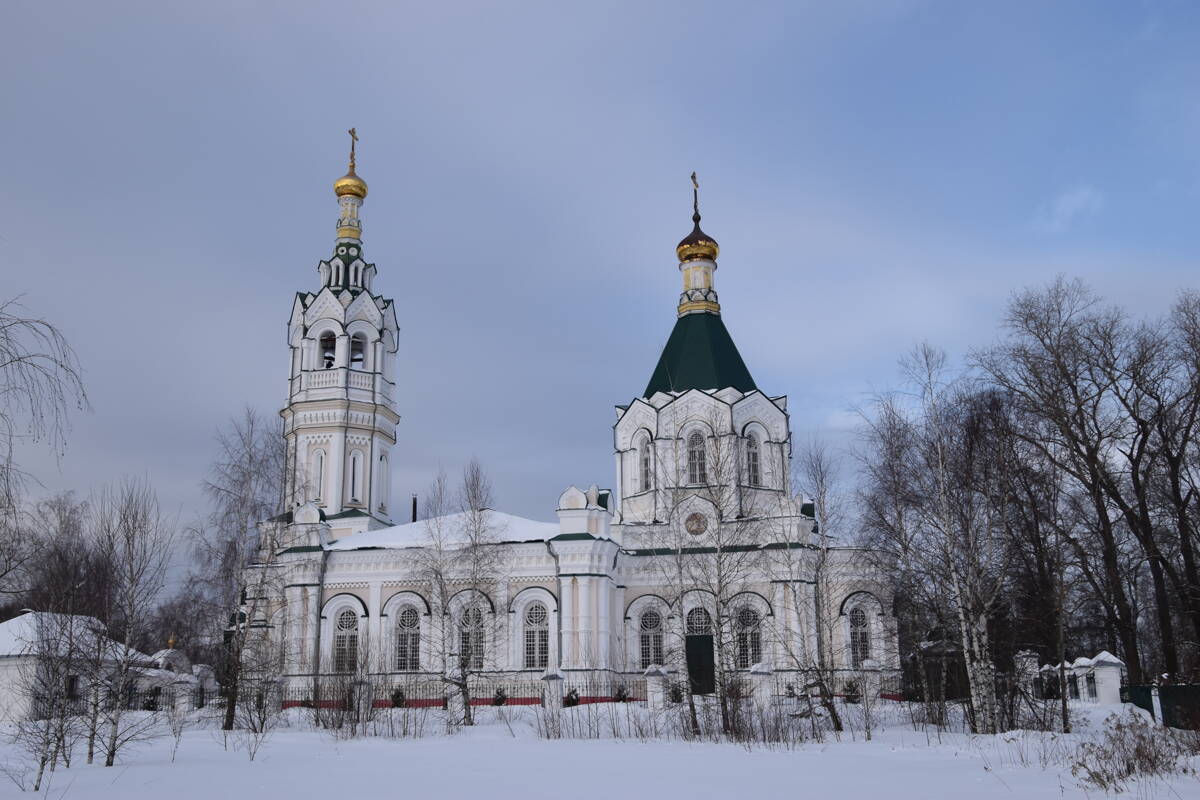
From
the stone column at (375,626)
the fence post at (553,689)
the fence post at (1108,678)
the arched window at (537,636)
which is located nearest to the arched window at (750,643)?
the arched window at (537,636)

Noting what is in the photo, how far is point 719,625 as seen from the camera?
64.4 feet

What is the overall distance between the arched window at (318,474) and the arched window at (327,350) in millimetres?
3293

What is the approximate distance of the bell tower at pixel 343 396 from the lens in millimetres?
35594

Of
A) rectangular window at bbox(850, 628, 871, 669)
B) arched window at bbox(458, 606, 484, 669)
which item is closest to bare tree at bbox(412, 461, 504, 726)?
arched window at bbox(458, 606, 484, 669)

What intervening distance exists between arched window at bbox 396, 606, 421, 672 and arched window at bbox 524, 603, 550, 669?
322 cm

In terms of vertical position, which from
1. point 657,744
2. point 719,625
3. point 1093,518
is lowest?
point 657,744

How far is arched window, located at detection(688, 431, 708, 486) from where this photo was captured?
33656 mm

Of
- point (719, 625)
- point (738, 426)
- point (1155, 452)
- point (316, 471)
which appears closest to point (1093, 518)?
point (1155, 452)

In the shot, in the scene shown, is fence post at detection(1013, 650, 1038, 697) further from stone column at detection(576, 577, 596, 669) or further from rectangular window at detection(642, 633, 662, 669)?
stone column at detection(576, 577, 596, 669)

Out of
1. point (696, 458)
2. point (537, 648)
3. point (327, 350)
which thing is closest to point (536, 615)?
point (537, 648)

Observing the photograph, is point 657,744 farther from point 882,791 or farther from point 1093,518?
point 1093,518

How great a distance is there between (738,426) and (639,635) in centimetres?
775

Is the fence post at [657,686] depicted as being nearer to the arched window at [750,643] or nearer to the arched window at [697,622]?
the arched window at [750,643]

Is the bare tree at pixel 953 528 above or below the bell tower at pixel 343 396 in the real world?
below
